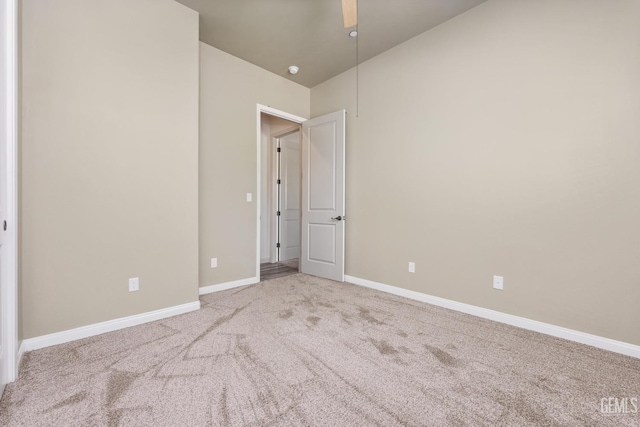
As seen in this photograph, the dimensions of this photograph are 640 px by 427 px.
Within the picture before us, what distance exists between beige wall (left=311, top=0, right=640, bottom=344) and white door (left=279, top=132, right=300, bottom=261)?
223cm

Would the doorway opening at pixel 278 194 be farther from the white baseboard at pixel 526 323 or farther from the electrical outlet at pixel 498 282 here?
the electrical outlet at pixel 498 282

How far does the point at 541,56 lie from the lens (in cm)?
226

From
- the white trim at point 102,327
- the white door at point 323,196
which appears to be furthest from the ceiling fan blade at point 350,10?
the white trim at point 102,327

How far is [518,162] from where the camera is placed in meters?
2.38

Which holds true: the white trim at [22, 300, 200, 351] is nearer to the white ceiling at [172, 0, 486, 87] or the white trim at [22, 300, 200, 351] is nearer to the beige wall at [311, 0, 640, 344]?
the beige wall at [311, 0, 640, 344]

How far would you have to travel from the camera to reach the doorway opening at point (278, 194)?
198 inches

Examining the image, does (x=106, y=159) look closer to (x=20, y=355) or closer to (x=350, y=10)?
(x=20, y=355)

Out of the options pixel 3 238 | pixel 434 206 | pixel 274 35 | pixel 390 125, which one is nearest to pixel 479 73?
pixel 390 125

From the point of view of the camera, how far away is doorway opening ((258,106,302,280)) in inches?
198

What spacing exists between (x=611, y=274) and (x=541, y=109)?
54.0 inches

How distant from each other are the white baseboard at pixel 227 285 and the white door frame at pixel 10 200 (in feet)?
5.41

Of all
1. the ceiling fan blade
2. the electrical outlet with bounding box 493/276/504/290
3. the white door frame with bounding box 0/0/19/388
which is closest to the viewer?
the white door frame with bounding box 0/0/19/388

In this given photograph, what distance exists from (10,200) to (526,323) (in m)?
3.81

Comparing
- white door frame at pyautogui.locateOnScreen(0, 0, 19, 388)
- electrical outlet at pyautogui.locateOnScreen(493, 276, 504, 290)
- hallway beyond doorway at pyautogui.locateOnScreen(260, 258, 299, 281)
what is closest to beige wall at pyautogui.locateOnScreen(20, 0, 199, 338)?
white door frame at pyautogui.locateOnScreen(0, 0, 19, 388)
